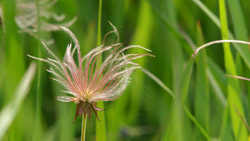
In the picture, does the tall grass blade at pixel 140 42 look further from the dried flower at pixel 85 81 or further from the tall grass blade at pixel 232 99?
the dried flower at pixel 85 81

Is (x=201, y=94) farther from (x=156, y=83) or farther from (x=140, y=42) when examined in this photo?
(x=156, y=83)

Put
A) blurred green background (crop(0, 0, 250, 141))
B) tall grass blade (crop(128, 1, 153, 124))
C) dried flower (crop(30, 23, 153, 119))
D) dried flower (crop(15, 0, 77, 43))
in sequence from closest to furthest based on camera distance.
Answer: dried flower (crop(30, 23, 153, 119)) → blurred green background (crop(0, 0, 250, 141)) → dried flower (crop(15, 0, 77, 43)) → tall grass blade (crop(128, 1, 153, 124))

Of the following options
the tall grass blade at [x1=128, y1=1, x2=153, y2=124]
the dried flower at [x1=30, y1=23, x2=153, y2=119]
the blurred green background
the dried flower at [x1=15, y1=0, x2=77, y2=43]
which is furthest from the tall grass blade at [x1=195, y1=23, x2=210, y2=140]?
the tall grass blade at [x1=128, y1=1, x2=153, y2=124]

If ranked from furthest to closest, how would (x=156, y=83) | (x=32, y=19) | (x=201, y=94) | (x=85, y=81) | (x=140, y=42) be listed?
(x=156, y=83)
(x=140, y=42)
(x=32, y=19)
(x=201, y=94)
(x=85, y=81)

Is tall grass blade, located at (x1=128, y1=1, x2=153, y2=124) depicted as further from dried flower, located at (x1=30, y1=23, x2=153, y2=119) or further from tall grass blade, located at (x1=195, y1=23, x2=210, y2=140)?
dried flower, located at (x1=30, y1=23, x2=153, y2=119)

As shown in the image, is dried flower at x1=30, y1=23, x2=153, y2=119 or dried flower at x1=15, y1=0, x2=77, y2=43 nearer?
dried flower at x1=30, y1=23, x2=153, y2=119

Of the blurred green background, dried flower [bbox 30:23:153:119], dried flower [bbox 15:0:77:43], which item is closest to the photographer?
dried flower [bbox 30:23:153:119]

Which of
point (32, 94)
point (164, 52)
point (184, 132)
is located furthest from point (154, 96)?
point (184, 132)

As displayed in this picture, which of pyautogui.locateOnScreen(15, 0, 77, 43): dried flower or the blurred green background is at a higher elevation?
pyautogui.locateOnScreen(15, 0, 77, 43): dried flower

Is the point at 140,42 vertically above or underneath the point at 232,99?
above

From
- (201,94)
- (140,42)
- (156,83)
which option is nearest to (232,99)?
(201,94)
